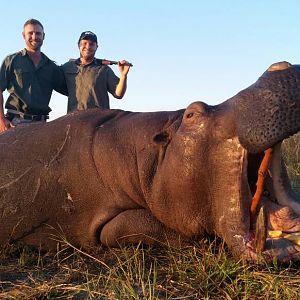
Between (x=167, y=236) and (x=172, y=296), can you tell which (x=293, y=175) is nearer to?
(x=167, y=236)

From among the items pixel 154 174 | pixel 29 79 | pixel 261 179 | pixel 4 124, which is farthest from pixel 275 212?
pixel 29 79

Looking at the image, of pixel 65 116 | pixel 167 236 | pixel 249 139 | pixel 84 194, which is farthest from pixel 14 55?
pixel 249 139

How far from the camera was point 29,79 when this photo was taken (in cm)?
744

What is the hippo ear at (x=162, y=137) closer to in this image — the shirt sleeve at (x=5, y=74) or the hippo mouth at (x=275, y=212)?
the hippo mouth at (x=275, y=212)

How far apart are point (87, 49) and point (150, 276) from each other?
513 cm

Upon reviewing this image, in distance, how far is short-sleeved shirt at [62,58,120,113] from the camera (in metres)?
7.53

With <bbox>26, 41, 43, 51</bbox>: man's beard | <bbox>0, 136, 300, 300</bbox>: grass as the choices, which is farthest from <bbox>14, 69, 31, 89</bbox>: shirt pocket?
<bbox>0, 136, 300, 300</bbox>: grass

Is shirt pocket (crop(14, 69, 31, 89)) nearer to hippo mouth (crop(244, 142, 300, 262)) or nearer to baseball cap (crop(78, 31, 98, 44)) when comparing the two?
baseball cap (crop(78, 31, 98, 44))

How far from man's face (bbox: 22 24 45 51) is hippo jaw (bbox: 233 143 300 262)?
5.09 metres

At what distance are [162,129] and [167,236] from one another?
70cm

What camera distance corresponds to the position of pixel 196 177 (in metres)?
3.28

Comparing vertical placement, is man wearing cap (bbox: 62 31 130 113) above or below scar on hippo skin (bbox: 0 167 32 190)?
above

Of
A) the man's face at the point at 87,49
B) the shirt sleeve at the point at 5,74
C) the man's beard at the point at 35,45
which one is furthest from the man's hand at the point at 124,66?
the shirt sleeve at the point at 5,74

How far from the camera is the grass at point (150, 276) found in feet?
8.73
